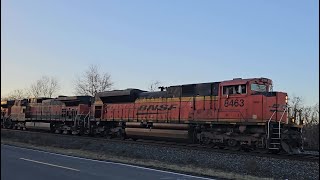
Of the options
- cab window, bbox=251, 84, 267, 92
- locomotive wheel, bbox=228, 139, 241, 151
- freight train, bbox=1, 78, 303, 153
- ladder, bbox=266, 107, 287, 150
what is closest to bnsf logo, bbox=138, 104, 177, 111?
freight train, bbox=1, 78, 303, 153

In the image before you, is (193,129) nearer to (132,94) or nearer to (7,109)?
(132,94)

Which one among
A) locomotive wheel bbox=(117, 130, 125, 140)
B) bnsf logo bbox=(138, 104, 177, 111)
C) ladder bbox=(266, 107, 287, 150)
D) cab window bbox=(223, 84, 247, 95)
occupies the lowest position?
locomotive wheel bbox=(117, 130, 125, 140)

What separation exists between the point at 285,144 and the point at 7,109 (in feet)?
120

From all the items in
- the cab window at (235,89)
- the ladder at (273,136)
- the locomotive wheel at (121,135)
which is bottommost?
the locomotive wheel at (121,135)

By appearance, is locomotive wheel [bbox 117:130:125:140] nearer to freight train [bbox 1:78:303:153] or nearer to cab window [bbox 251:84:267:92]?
freight train [bbox 1:78:303:153]

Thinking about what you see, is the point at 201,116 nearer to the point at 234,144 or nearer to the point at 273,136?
the point at 234,144

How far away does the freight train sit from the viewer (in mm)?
18328

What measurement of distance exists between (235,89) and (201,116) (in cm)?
255

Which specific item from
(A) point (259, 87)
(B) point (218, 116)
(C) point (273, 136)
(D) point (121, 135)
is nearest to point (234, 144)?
(B) point (218, 116)

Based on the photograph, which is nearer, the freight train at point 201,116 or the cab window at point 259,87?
the freight train at point 201,116

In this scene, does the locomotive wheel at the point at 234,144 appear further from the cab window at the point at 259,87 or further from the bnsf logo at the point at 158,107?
the bnsf logo at the point at 158,107

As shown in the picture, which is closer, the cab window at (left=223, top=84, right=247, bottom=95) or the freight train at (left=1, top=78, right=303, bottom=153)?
the freight train at (left=1, top=78, right=303, bottom=153)

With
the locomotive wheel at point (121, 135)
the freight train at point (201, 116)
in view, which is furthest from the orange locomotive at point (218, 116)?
the locomotive wheel at point (121, 135)

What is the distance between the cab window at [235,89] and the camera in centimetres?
1958
